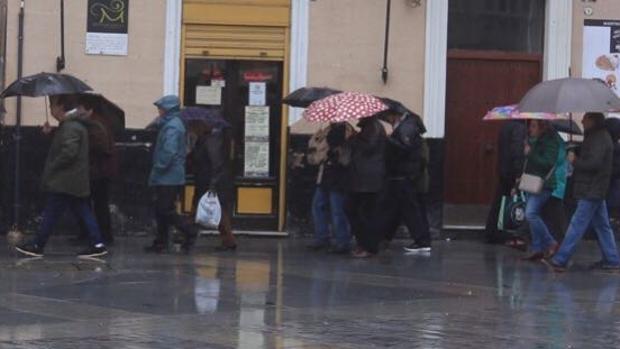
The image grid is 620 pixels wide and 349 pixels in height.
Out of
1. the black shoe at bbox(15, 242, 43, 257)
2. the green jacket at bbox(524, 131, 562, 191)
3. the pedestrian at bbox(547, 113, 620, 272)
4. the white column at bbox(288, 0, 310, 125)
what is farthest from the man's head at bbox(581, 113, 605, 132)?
the black shoe at bbox(15, 242, 43, 257)

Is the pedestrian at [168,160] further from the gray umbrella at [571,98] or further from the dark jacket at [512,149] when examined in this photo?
the dark jacket at [512,149]

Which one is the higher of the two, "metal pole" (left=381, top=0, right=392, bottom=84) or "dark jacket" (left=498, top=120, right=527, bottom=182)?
"metal pole" (left=381, top=0, right=392, bottom=84)

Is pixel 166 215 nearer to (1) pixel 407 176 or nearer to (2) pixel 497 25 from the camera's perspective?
(1) pixel 407 176

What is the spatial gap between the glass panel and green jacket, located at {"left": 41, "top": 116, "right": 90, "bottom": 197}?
5.51m

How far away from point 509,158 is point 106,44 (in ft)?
16.9

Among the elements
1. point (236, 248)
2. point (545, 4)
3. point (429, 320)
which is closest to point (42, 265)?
point (236, 248)

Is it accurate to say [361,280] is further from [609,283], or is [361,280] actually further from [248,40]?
[248,40]

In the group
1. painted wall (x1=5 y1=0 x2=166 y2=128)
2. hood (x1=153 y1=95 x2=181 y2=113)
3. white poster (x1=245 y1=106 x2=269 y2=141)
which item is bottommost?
white poster (x1=245 y1=106 x2=269 y2=141)

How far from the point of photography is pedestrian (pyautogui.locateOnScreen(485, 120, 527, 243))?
51.2ft

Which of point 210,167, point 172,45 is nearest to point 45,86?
point 210,167

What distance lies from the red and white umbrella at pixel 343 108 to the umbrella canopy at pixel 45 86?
2511 mm

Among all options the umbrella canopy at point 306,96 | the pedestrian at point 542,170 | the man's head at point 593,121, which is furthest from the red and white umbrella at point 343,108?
the man's head at point 593,121

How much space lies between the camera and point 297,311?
34.0 feet

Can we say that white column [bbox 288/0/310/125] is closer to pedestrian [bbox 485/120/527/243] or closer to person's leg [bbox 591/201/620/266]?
pedestrian [bbox 485/120/527/243]
